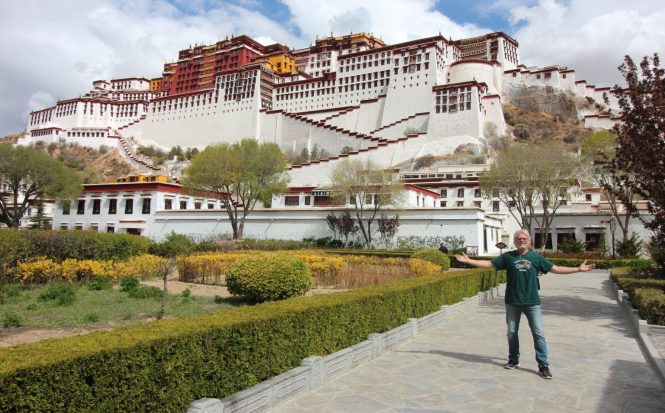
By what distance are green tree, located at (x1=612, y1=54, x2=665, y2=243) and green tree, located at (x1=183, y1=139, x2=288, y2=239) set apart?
27.3 metres

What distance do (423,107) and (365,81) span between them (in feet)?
43.2

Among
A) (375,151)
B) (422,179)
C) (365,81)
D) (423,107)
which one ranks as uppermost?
(365,81)

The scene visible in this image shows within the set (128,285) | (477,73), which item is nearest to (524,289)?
(128,285)

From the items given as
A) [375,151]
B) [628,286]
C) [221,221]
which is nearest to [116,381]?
[628,286]

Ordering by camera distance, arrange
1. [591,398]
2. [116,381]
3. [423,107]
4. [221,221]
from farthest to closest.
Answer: [423,107], [221,221], [591,398], [116,381]

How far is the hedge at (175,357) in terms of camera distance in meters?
3.27

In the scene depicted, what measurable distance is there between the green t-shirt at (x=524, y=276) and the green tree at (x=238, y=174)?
3013 cm

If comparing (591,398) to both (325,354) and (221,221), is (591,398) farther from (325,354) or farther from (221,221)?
(221,221)

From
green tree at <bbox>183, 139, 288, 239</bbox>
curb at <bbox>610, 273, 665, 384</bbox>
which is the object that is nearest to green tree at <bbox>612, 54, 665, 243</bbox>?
curb at <bbox>610, 273, 665, 384</bbox>

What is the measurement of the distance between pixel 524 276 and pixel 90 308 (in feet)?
26.6

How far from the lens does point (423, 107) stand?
69.8 m

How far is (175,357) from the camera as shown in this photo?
416cm

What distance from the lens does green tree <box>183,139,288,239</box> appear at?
117ft

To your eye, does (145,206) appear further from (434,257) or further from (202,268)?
Result: (434,257)
